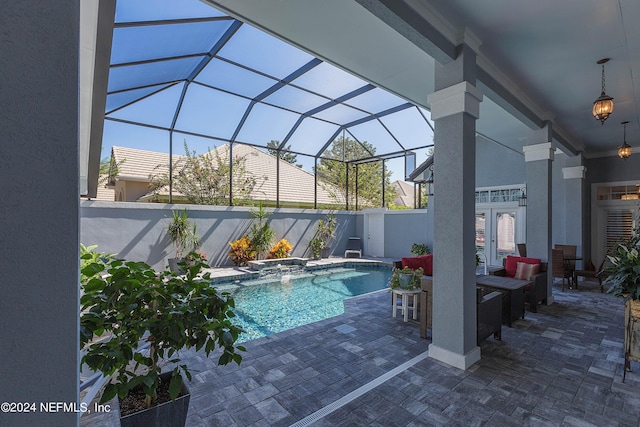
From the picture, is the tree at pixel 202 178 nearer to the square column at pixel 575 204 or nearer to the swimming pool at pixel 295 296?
the swimming pool at pixel 295 296

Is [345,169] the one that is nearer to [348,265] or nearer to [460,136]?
[348,265]

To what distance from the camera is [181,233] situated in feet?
28.3

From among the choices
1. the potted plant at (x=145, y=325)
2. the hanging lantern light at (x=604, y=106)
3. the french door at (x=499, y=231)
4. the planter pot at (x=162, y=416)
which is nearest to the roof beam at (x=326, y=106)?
the hanging lantern light at (x=604, y=106)

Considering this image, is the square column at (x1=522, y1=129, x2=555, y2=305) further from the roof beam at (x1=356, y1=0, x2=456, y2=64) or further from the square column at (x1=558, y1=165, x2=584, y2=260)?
the roof beam at (x1=356, y1=0, x2=456, y2=64)

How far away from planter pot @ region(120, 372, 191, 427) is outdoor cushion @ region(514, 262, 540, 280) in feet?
18.5

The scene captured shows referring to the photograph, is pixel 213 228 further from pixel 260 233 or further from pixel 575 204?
pixel 575 204

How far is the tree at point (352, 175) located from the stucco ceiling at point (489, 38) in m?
7.02

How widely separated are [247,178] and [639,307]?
1016 centimetres

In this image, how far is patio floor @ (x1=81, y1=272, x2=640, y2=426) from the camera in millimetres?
2391

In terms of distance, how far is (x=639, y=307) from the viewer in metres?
2.90

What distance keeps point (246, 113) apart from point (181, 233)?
404 centimetres

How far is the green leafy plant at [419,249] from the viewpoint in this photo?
10.4 meters

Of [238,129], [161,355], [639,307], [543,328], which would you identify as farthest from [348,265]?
[161,355]
